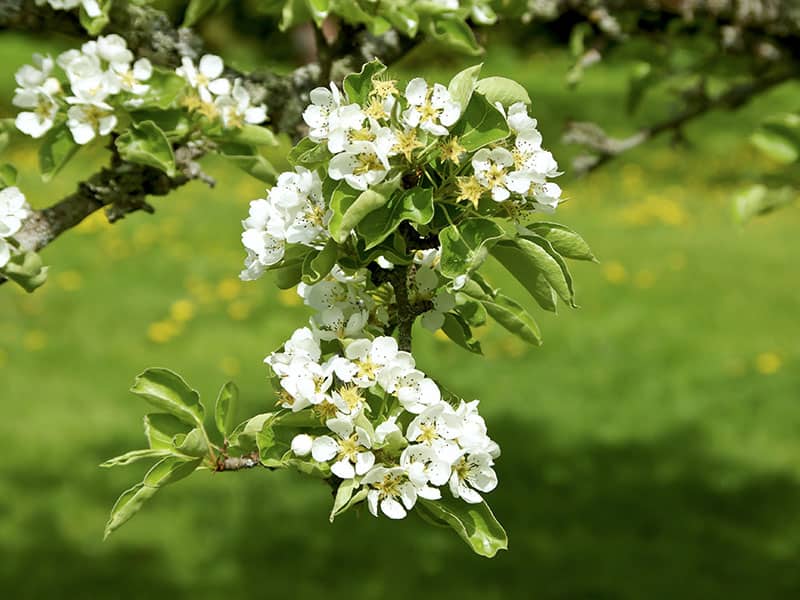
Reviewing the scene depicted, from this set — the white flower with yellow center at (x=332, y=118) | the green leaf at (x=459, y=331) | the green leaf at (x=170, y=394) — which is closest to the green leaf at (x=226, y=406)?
the green leaf at (x=170, y=394)

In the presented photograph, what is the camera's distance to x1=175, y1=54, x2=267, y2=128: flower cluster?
7.03 feet

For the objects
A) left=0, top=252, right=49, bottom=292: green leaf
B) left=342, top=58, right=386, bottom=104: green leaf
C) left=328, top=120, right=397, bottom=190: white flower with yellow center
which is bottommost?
left=0, top=252, right=49, bottom=292: green leaf

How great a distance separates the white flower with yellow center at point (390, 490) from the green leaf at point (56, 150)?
105 centimetres

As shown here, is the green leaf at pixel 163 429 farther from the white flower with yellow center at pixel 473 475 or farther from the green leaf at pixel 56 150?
the green leaf at pixel 56 150

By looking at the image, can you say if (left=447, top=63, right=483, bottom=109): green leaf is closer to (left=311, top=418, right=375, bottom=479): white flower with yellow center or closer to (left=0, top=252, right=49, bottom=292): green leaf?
(left=311, top=418, right=375, bottom=479): white flower with yellow center

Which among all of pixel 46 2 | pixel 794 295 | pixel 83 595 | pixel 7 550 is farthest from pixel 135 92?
pixel 794 295

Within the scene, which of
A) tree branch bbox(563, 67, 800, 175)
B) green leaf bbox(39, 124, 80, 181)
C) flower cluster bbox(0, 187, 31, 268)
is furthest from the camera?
tree branch bbox(563, 67, 800, 175)

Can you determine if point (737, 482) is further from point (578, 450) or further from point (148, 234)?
point (148, 234)

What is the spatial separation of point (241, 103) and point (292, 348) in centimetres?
89

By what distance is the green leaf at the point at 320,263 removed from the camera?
1433 millimetres

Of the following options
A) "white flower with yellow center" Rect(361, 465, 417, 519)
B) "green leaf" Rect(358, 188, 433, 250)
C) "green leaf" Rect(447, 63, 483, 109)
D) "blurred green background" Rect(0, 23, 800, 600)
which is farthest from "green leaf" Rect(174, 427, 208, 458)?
"blurred green background" Rect(0, 23, 800, 600)

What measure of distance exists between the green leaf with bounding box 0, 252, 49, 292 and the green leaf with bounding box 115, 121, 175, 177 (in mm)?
267

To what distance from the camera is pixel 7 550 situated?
5.47 metres

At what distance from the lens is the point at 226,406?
1713mm
